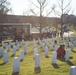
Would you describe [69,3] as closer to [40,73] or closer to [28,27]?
[28,27]

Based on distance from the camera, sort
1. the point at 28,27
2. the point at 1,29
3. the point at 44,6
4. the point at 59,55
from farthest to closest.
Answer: the point at 28,27 → the point at 1,29 → the point at 44,6 → the point at 59,55

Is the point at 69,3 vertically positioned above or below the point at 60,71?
above

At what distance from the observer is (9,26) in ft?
135

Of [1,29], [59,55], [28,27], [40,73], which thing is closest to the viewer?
[40,73]

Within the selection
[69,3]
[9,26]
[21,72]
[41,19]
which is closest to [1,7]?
[9,26]

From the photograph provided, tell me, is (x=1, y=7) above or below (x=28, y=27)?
above

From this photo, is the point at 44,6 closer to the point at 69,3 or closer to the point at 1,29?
the point at 69,3

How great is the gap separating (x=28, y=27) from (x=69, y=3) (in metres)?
8.73

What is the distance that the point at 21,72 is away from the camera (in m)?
11.1

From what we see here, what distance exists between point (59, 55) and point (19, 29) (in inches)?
1060

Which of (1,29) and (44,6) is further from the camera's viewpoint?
(1,29)

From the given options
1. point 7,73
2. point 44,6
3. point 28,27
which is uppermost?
point 44,6

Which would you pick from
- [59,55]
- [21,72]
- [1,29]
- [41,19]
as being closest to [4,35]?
[1,29]

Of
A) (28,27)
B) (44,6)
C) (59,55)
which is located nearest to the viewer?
Result: (59,55)
